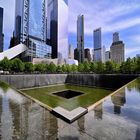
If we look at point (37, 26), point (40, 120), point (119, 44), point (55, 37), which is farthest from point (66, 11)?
point (40, 120)

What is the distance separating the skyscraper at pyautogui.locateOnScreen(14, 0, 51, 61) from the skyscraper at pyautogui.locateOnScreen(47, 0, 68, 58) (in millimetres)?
13766

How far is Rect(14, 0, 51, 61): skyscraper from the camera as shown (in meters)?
71.6

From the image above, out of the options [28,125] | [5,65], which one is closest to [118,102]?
[28,125]

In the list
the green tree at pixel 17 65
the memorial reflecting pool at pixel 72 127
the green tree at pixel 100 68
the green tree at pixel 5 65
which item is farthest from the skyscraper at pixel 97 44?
the memorial reflecting pool at pixel 72 127

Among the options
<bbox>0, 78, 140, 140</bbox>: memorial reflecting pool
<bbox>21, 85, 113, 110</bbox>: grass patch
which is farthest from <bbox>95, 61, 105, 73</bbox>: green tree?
<bbox>0, 78, 140, 140</bbox>: memorial reflecting pool

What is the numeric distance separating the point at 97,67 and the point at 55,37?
180ft

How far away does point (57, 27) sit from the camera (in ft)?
299

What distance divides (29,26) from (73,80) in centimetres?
5102

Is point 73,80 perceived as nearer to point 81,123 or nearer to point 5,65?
point 5,65

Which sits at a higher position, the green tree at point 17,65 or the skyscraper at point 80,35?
the skyscraper at point 80,35

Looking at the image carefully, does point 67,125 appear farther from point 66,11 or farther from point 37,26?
point 66,11

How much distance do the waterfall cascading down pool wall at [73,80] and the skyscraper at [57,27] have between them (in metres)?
59.7

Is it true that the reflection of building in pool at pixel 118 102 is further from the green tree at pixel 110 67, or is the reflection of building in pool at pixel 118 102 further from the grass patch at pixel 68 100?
the green tree at pixel 110 67

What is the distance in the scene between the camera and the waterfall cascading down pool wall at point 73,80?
85.5 ft
